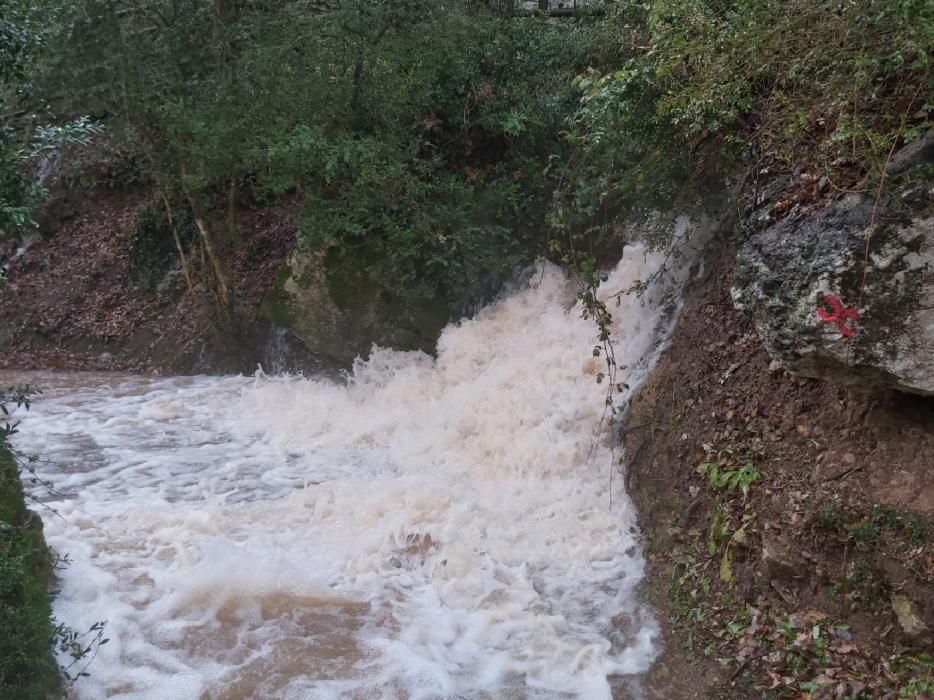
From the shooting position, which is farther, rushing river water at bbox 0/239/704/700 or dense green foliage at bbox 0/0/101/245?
rushing river water at bbox 0/239/704/700

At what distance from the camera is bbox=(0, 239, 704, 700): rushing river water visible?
4.67 m

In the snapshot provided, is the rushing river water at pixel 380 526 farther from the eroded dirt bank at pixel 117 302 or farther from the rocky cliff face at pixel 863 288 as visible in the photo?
the eroded dirt bank at pixel 117 302

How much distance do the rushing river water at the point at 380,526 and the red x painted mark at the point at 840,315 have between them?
87.3 inches

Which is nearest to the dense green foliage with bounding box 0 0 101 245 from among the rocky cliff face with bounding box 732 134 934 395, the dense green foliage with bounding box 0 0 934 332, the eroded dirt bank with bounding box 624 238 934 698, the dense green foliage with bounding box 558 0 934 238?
the dense green foliage with bounding box 558 0 934 238

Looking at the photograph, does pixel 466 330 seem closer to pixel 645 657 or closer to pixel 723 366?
pixel 723 366

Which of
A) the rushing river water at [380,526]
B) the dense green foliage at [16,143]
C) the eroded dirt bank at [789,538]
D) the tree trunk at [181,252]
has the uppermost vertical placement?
the dense green foliage at [16,143]

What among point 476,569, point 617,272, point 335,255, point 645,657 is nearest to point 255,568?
point 476,569

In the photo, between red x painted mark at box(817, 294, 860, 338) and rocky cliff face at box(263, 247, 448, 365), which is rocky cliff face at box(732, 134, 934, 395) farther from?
rocky cliff face at box(263, 247, 448, 365)

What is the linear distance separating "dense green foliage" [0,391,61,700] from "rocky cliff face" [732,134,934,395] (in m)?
4.47

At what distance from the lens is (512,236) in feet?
32.8

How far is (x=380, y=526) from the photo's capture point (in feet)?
20.3

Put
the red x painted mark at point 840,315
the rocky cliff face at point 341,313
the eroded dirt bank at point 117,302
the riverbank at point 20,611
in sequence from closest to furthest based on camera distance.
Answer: the riverbank at point 20,611
the red x painted mark at point 840,315
the rocky cliff face at point 341,313
the eroded dirt bank at point 117,302

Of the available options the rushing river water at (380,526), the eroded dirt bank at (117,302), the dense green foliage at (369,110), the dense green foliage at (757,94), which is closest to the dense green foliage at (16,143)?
the rushing river water at (380,526)

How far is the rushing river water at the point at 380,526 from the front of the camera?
184 inches
